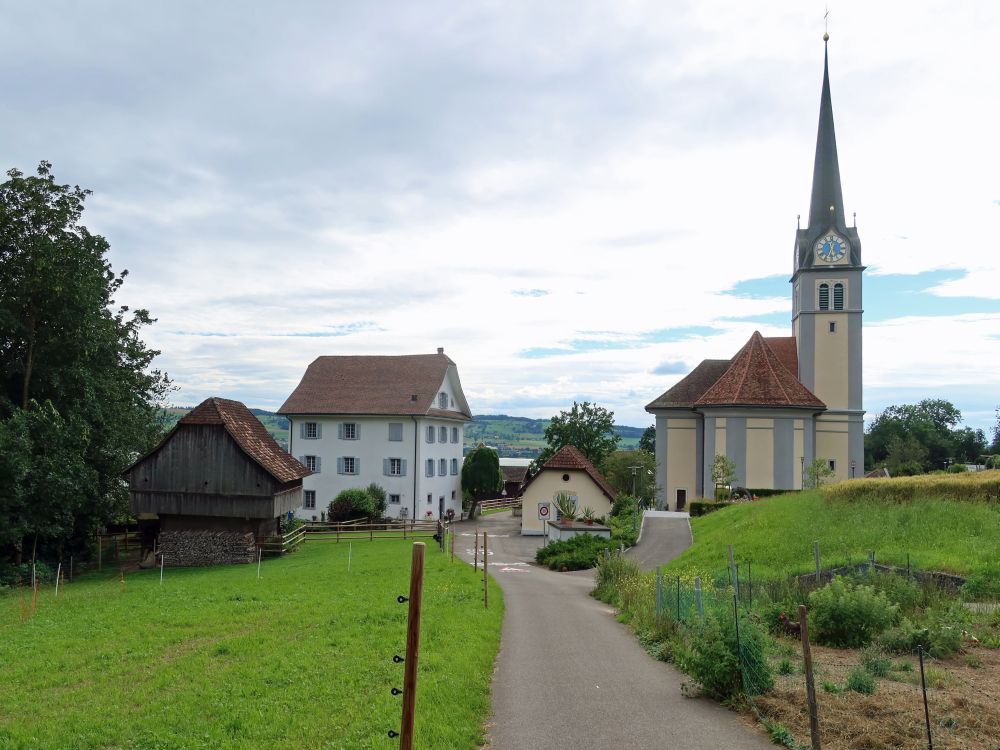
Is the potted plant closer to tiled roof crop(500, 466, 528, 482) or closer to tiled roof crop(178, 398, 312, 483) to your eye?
tiled roof crop(178, 398, 312, 483)

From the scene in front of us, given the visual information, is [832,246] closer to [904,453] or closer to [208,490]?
[208,490]

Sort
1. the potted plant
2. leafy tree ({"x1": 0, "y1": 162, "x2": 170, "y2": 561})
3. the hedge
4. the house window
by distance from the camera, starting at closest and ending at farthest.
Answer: the hedge < leafy tree ({"x1": 0, "y1": 162, "x2": 170, "y2": 561}) < the potted plant < the house window

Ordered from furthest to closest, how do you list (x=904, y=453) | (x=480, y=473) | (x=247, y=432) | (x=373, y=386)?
(x=904, y=453), (x=480, y=473), (x=373, y=386), (x=247, y=432)

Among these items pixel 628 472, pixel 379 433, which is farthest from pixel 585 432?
pixel 379 433

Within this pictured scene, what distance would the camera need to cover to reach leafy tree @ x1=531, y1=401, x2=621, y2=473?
63.2 metres

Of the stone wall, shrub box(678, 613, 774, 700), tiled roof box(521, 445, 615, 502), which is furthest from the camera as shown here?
tiled roof box(521, 445, 615, 502)

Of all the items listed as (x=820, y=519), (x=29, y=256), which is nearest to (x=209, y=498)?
(x=29, y=256)

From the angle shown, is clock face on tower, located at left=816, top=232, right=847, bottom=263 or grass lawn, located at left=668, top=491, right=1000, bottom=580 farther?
clock face on tower, located at left=816, top=232, right=847, bottom=263

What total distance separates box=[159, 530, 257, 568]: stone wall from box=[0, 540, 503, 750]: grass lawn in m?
9.88

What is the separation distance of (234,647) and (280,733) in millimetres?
5136

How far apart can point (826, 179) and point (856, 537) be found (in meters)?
36.5

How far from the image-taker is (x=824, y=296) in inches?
1964

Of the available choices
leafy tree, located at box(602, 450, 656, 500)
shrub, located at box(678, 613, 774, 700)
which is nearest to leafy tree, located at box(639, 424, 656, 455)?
leafy tree, located at box(602, 450, 656, 500)

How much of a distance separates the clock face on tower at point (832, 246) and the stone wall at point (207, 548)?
39.7m
